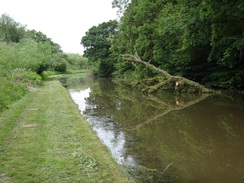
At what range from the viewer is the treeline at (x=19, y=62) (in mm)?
14154

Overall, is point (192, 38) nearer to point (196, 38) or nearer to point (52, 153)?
point (196, 38)

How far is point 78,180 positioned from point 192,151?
3.50m

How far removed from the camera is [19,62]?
86.0 ft

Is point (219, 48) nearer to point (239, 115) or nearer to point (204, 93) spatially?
point (204, 93)

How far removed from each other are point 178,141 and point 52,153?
3.94 m

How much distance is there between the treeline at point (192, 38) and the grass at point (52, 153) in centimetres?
1021

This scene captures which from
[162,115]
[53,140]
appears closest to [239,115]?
[162,115]

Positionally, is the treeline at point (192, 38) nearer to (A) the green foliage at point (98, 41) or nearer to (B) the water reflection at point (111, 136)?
(B) the water reflection at point (111, 136)

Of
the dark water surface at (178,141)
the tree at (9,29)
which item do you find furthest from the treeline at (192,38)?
the tree at (9,29)

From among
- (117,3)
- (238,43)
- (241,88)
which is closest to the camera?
(238,43)

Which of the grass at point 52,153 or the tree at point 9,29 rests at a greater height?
the tree at point 9,29

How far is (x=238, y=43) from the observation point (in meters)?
15.0

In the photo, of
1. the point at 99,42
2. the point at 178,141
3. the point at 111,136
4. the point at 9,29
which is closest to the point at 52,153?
the point at 111,136

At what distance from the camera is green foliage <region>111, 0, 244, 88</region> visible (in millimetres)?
14718
